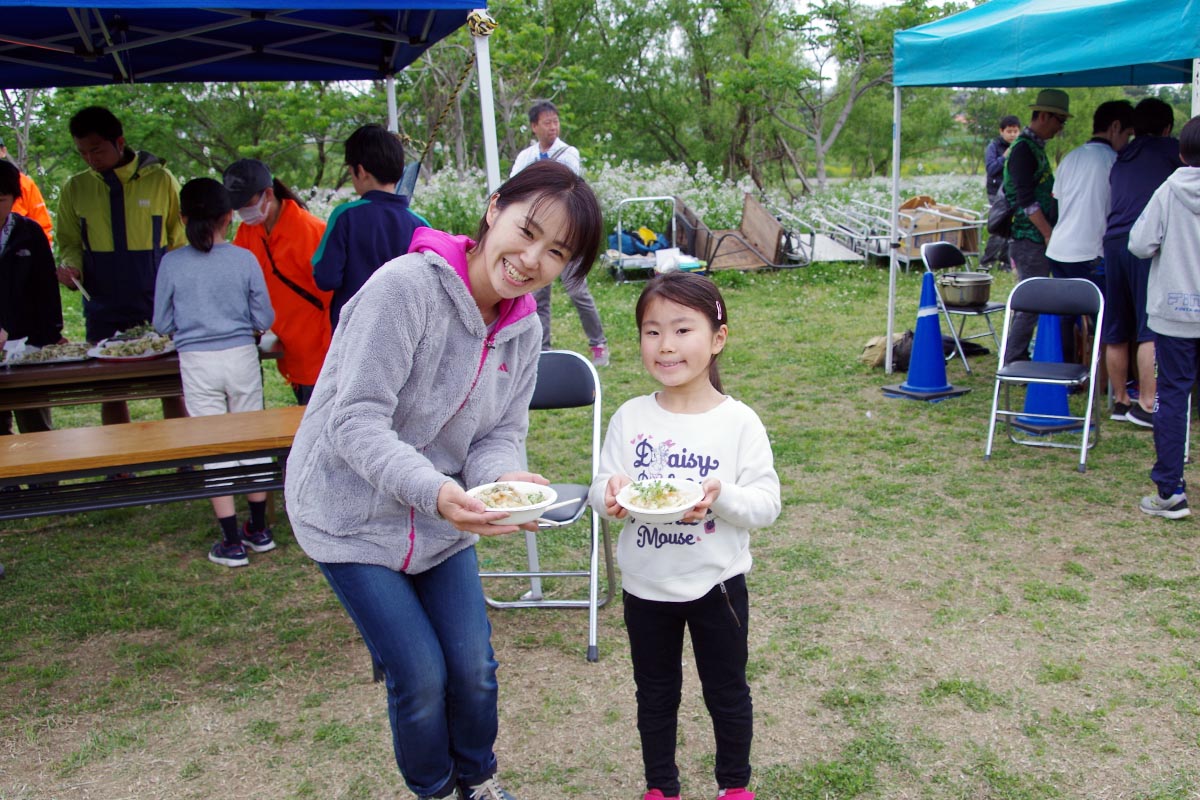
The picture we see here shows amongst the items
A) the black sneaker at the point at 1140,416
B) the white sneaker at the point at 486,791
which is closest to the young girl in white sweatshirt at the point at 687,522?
the white sneaker at the point at 486,791

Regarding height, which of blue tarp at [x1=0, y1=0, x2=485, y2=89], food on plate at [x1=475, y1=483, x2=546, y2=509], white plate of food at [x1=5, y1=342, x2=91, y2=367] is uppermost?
blue tarp at [x1=0, y1=0, x2=485, y2=89]

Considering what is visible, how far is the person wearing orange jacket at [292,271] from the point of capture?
4781 mm

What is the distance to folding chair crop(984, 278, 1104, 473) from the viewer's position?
564 cm

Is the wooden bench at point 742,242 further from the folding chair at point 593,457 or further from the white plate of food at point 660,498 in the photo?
the white plate of food at point 660,498

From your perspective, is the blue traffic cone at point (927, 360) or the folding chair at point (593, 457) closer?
the folding chair at point (593, 457)

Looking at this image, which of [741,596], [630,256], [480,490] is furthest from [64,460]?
[630,256]

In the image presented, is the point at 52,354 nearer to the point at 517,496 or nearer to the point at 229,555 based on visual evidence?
the point at 229,555

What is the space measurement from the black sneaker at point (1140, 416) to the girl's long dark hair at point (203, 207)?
5.72m

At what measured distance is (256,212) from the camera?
15.4ft

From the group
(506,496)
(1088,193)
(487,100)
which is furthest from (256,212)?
(1088,193)

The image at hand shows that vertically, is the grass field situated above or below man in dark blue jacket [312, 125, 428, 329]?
below

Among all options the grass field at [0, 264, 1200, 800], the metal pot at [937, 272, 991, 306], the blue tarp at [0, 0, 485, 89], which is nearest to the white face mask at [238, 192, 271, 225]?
the blue tarp at [0, 0, 485, 89]

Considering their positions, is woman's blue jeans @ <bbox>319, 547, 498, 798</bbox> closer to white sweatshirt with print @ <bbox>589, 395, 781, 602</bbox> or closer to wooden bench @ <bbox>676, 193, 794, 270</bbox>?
white sweatshirt with print @ <bbox>589, 395, 781, 602</bbox>

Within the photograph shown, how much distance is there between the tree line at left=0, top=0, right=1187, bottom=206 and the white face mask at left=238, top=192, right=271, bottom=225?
1157 centimetres
